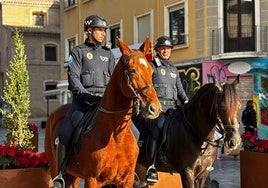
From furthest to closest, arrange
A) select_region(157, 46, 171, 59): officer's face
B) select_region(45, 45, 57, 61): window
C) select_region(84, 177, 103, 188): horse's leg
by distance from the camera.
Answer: select_region(45, 45, 57, 61): window < select_region(157, 46, 171, 59): officer's face < select_region(84, 177, 103, 188): horse's leg

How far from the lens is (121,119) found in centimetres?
539

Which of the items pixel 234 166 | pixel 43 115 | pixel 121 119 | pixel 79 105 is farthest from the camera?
pixel 43 115

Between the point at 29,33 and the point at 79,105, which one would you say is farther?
the point at 29,33

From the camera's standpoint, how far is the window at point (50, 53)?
48.9m

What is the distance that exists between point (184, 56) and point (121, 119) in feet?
61.8

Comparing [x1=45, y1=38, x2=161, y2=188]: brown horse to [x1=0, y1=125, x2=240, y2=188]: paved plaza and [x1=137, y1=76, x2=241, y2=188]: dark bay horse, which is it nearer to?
[x1=137, y1=76, x2=241, y2=188]: dark bay horse

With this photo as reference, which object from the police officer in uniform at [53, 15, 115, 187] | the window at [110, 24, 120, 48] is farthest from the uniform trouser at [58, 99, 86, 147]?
the window at [110, 24, 120, 48]

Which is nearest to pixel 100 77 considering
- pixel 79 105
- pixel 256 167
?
pixel 79 105

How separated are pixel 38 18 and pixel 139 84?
1930 inches

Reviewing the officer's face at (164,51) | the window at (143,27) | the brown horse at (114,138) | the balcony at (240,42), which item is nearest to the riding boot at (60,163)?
the brown horse at (114,138)

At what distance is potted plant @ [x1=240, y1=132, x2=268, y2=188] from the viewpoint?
8281 millimetres

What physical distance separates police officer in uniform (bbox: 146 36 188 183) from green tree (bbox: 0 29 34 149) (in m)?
6.36

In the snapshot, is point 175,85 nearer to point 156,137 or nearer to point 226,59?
point 156,137

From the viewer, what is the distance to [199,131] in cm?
701
